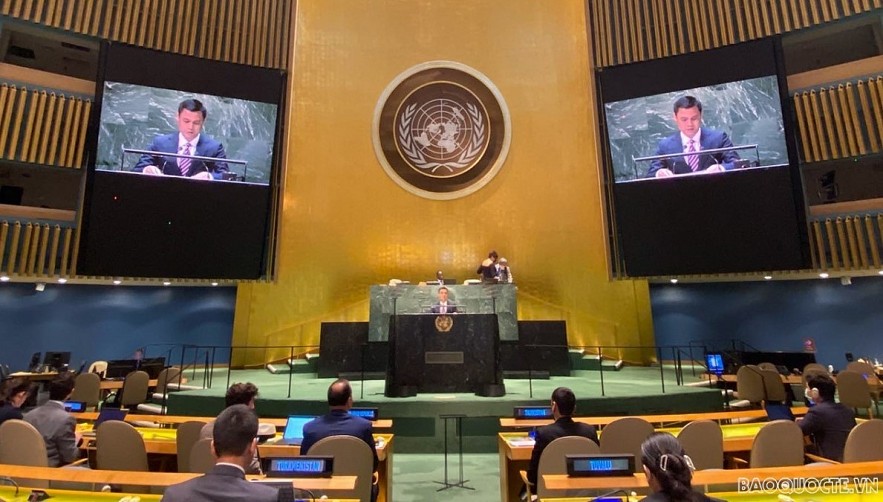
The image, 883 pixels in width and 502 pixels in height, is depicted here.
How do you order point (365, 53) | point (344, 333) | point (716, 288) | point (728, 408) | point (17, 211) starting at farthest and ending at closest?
point (716, 288) → point (365, 53) → point (17, 211) → point (344, 333) → point (728, 408)

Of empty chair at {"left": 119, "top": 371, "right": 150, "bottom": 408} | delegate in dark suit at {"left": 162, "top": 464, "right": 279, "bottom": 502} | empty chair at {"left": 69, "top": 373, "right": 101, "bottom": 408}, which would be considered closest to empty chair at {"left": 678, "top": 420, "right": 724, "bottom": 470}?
delegate in dark suit at {"left": 162, "top": 464, "right": 279, "bottom": 502}

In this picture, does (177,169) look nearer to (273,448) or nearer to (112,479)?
(273,448)

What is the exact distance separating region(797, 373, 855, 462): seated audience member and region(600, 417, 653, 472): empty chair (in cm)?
125

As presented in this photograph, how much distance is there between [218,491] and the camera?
154 cm

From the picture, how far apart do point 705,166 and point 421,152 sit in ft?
20.6

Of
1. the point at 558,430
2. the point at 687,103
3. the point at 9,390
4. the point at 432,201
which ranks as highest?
the point at 687,103

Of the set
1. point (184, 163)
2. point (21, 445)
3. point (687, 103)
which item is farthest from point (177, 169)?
point (687, 103)

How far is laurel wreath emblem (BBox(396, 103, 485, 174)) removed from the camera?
36.0 feet

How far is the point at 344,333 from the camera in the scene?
870cm

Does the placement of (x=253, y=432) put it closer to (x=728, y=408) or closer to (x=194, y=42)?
(x=728, y=408)

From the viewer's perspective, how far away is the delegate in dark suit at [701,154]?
9.80 meters

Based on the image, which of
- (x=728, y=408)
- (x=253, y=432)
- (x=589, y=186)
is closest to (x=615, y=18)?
(x=589, y=186)

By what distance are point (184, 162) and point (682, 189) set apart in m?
10.6

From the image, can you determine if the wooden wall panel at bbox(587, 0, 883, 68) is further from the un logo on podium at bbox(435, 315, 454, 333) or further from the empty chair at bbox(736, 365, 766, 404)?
the un logo on podium at bbox(435, 315, 454, 333)
